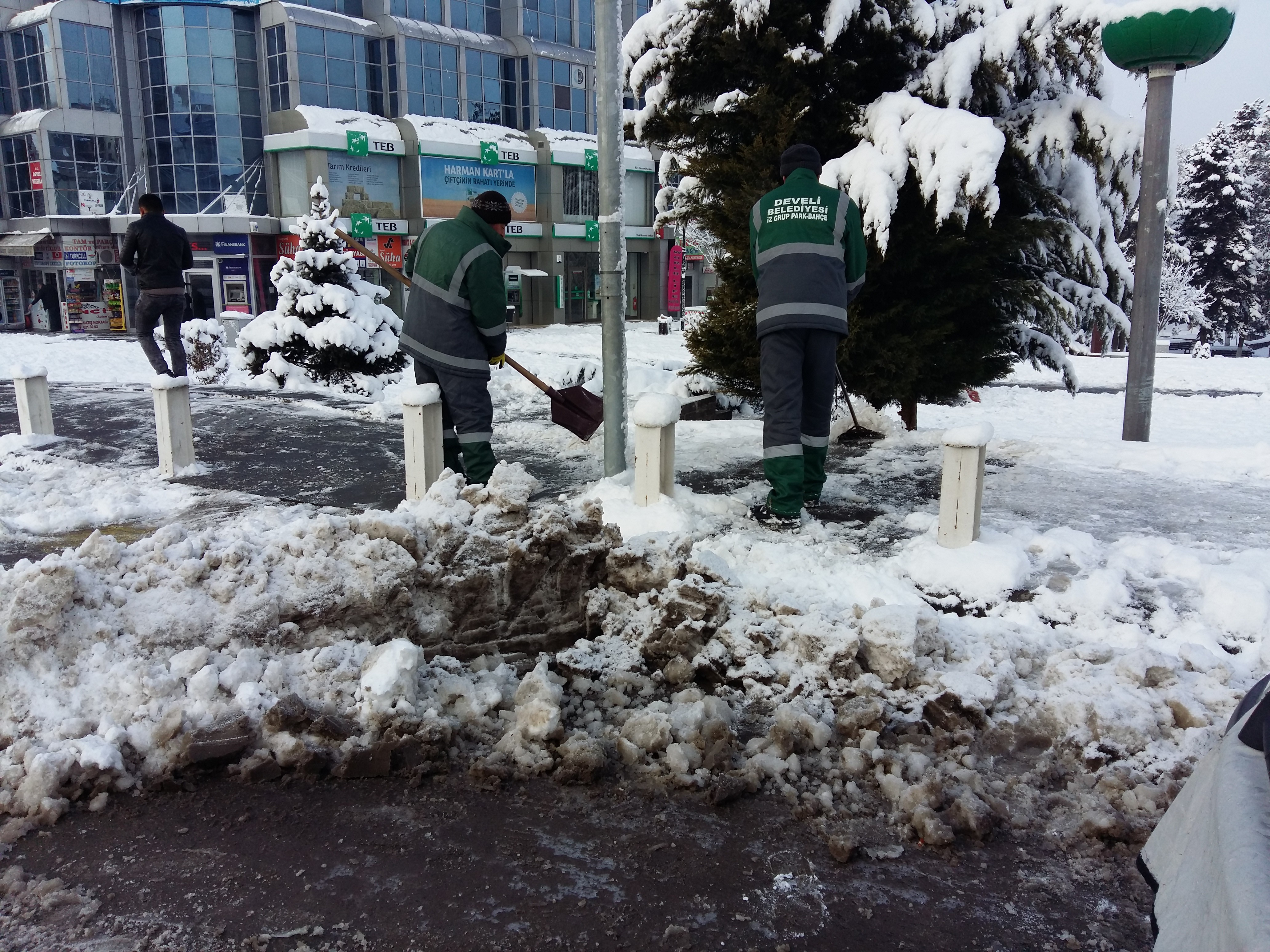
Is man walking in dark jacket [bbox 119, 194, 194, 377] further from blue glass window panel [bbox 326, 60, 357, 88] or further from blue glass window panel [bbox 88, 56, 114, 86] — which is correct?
blue glass window panel [bbox 88, 56, 114, 86]

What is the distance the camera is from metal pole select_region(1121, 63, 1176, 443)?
23.6 ft

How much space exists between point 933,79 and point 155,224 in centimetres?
697

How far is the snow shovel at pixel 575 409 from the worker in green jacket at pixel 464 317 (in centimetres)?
150

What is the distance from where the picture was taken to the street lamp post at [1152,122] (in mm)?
6895

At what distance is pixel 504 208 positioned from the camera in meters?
6.32

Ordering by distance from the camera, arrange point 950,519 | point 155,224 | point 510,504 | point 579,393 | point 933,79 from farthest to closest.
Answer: point 155,224 → point 579,393 → point 933,79 → point 950,519 → point 510,504

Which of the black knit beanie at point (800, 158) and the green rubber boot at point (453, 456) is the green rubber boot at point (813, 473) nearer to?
the black knit beanie at point (800, 158)

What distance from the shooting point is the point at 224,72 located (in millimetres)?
33562

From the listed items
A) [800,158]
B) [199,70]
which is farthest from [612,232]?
[199,70]

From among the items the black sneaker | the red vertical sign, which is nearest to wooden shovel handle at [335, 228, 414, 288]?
the black sneaker

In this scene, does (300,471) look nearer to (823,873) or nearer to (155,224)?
(155,224)

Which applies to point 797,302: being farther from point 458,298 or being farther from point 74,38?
point 74,38

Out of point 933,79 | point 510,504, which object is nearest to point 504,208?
point 510,504

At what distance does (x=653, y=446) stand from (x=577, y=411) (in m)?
2.47
